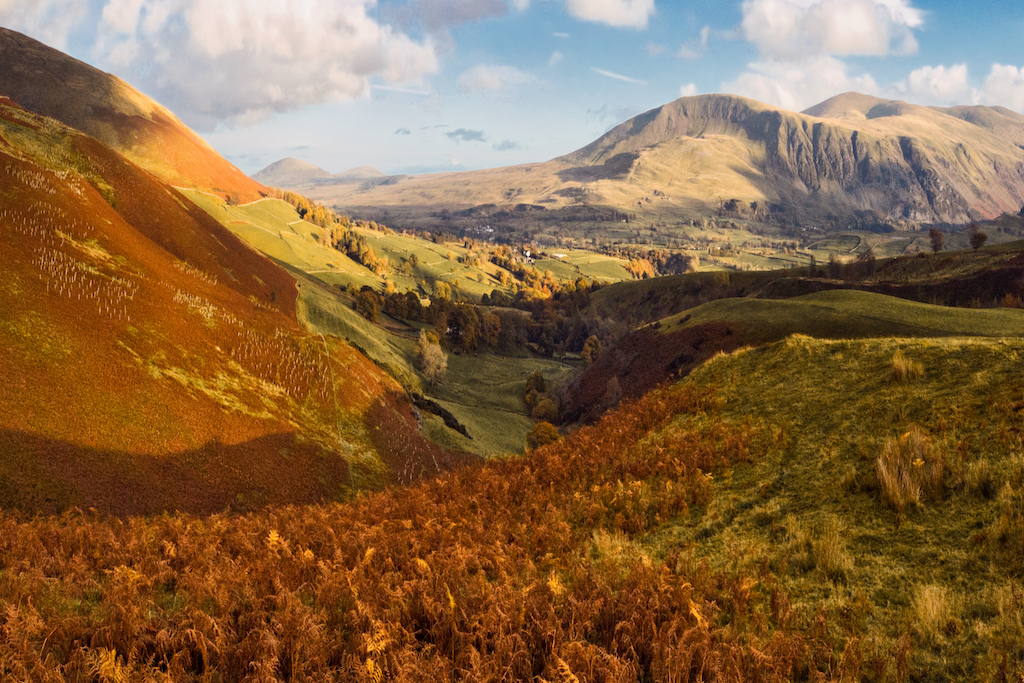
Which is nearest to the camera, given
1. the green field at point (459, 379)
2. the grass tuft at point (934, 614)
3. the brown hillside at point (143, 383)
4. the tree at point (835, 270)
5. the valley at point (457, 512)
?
the grass tuft at point (934, 614)

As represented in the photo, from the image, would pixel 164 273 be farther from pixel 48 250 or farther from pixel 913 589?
pixel 913 589

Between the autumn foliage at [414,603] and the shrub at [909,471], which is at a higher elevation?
the shrub at [909,471]

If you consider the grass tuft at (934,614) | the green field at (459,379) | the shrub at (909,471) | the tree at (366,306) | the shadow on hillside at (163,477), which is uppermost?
the shrub at (909,471)

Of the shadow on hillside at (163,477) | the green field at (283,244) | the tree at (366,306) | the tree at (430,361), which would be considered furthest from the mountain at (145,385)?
the green field at (283,244)

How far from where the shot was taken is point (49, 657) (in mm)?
6582

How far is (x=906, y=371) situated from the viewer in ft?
53.4

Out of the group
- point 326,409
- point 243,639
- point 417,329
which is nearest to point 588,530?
point 243,639

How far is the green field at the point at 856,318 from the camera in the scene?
134ft

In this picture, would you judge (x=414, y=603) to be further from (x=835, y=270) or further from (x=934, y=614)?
(x=835, y=270)

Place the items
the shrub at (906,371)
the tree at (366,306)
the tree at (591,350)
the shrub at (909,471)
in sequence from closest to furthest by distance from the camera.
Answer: the shrub at (909,471) → the shrub at (906,371) → the tree at (366,306) → the tree at (591,350)

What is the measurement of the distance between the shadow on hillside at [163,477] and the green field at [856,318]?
4538 centimetres

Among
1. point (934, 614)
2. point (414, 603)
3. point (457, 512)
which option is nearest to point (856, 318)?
point (457, 512)

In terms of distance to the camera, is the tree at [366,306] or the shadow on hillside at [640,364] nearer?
the shadow on hillside at [640,364]

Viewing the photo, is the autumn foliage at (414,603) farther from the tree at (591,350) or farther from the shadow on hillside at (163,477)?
the tree at (591,350)
